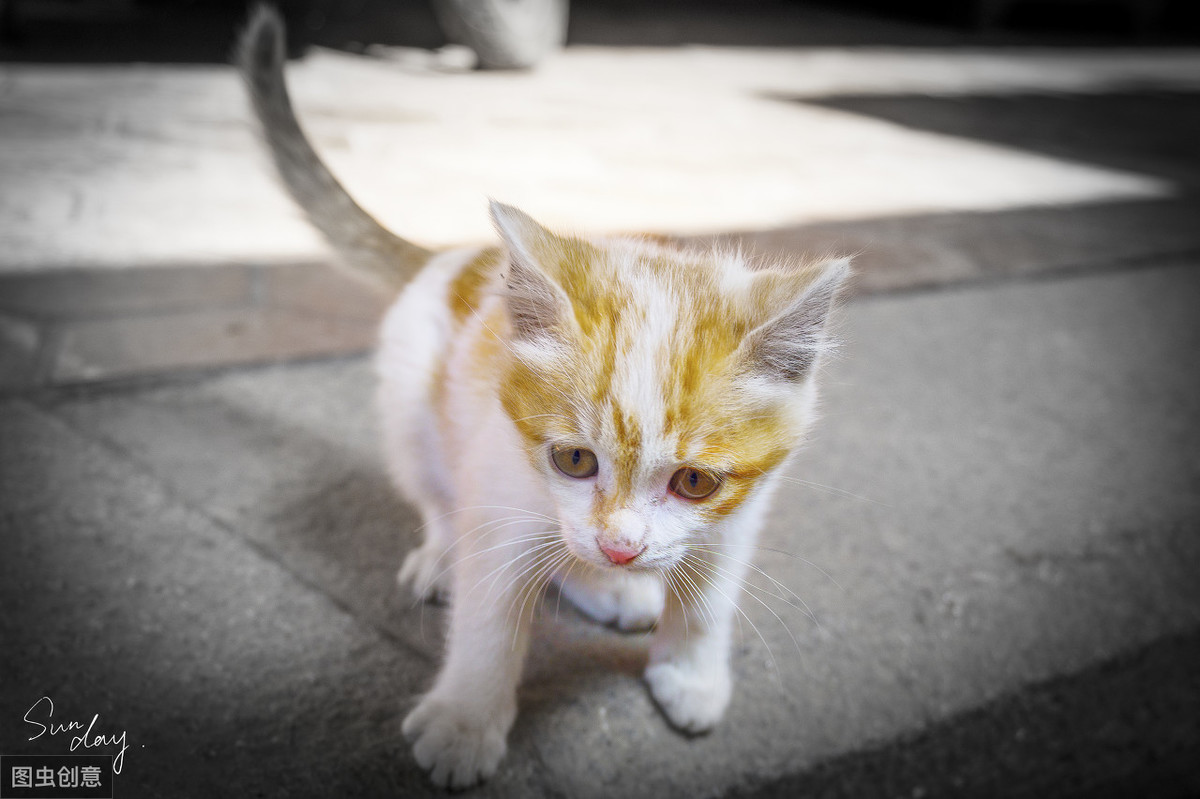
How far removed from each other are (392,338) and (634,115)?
3.24 metres

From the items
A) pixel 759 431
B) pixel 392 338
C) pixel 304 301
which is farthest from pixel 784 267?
pixel 304 301

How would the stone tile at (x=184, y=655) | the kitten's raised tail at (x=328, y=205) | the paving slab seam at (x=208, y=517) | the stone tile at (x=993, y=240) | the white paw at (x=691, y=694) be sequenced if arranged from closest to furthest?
the stone tile at (x=184, y=655), the white paw at (x=691, y=694), the paving slab seam at (x=208, y=517), the kitten's raised tail at (x=328, y=205), the stone tile at (x=993, y=240)

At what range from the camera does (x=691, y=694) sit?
129 centimetres

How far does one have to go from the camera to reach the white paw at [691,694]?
1279 mm

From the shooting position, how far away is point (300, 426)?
1.90 meters

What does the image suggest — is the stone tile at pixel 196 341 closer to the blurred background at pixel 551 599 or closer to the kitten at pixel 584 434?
the blurred background at pixel 551 599

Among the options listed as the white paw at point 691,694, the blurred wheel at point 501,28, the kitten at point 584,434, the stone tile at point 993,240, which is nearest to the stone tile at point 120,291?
the kitten at point 584,434

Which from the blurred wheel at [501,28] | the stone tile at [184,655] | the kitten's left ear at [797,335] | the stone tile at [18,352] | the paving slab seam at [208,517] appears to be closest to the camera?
the kitten's left ear at [797,335]

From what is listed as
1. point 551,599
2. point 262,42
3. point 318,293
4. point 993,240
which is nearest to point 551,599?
point 551,599

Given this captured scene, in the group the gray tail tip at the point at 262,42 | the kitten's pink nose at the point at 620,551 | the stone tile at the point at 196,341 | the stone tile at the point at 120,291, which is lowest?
the stone tile at the point at 196,341

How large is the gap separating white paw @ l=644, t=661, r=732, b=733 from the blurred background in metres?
0.04

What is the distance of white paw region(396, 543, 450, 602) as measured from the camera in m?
1.45

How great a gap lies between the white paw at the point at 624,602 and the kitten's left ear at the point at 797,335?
20.3 inches

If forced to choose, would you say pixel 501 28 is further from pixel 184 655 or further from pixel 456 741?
pixel 456 741
